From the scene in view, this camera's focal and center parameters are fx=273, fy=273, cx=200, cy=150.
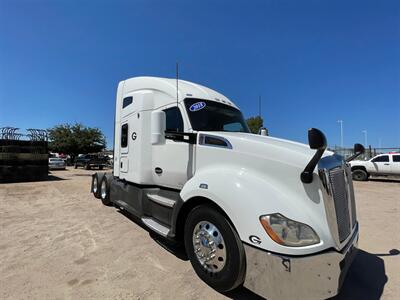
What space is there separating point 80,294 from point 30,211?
532cm

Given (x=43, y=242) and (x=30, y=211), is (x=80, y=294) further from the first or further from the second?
(x=30, y=211)

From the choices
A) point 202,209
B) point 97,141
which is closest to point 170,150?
point 202,209

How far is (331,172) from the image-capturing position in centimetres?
294

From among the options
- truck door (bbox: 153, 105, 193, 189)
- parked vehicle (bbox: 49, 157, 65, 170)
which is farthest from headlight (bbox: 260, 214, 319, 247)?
parked vehicle (bbox: 49, 157, 65, 170)

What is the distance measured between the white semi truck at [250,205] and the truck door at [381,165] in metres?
16.1

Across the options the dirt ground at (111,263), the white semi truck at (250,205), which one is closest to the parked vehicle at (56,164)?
the dirt ground at (111,263)

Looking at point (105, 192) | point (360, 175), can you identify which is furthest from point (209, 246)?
point (360, 175)

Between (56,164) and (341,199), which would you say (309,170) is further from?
(56,164)

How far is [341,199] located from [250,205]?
108 centimetres

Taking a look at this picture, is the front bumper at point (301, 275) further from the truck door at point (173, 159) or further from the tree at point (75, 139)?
the tree at point (75, 139)

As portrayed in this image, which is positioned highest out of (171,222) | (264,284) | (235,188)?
(235,188)

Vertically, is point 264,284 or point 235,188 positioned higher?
point 235,188

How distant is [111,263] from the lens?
391 cm

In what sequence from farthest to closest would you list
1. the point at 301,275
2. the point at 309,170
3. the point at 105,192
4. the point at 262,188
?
the point at 105,192
the point at 262,188
the point at 309,170
the point at 301,275
